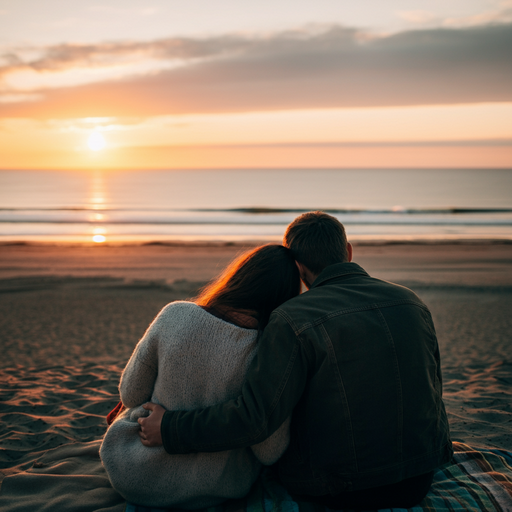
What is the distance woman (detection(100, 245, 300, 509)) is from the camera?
2.11 m

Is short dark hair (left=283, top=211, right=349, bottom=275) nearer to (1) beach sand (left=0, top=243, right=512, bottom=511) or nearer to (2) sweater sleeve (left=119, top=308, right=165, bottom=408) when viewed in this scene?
(2) sweater sleeve (left=119, top=308, right=165, bottom=408)

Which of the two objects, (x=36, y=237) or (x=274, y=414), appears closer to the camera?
(x=274, y=414)

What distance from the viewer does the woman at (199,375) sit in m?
2.11

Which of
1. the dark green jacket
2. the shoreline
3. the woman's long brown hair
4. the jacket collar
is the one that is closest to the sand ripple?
the dark green jacket

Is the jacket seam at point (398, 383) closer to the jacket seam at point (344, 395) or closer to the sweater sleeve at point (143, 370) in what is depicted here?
the jacket seam at point (344, 395)

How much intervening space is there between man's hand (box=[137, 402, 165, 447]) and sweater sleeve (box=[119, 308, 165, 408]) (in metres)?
0.10

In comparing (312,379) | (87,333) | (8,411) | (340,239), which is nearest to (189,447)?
(312,379)

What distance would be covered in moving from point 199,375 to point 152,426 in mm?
316

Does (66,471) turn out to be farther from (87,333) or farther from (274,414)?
(87,333)

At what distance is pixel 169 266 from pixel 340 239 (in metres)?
10.5

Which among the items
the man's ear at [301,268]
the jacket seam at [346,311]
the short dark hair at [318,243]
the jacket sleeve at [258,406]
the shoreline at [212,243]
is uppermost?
the short dark hair at [318,243]

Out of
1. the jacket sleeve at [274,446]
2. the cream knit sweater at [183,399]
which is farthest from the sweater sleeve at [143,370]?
the jacket sleeve at [274,446]

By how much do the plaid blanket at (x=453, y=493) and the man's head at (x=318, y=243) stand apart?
3.73ft

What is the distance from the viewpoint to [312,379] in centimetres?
205
